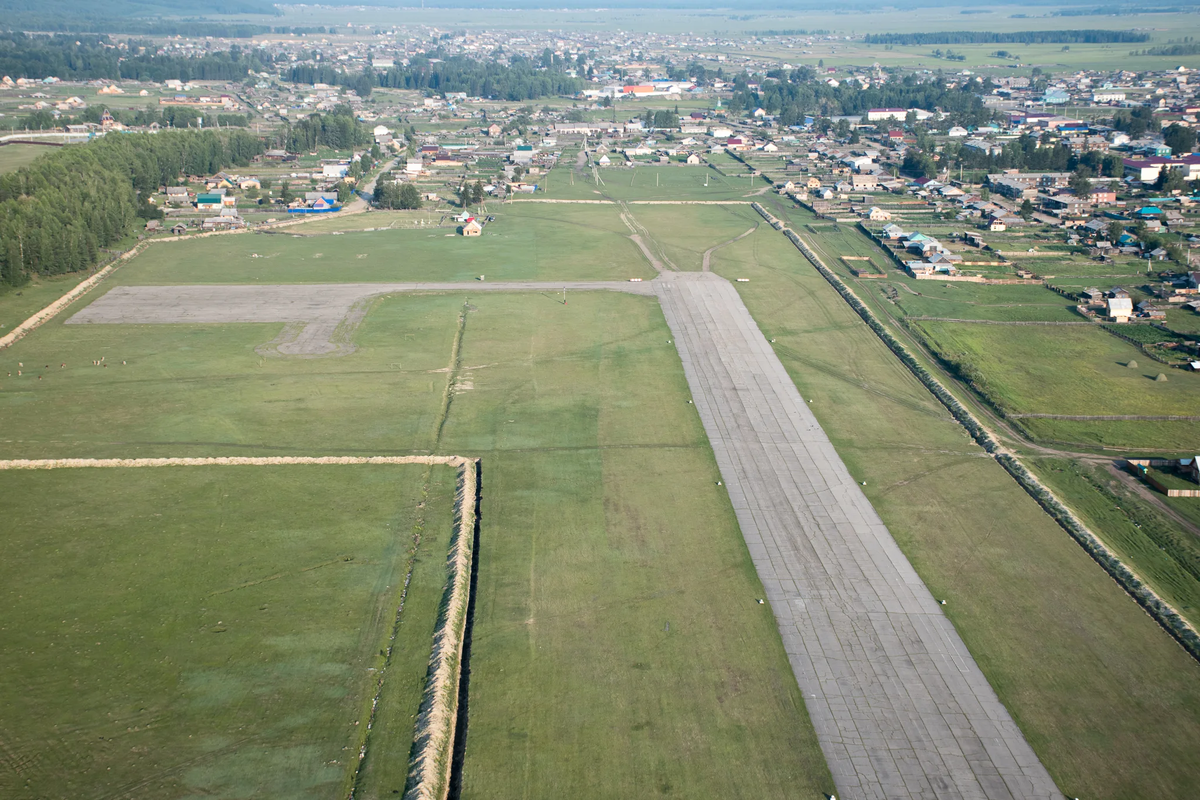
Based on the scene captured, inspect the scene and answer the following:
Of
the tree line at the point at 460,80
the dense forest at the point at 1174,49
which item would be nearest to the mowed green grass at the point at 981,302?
the tree line at the point at 460,80

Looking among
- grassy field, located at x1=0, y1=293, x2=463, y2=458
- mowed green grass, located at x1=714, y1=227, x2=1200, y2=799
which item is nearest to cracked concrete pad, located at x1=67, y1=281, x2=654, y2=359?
grassy field, located at x1=0, y1=293, x2=463, y2=458

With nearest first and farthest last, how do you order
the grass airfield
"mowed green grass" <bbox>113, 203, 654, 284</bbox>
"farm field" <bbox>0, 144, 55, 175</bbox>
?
the grass airfield < "mowed green grass" <bbox>113, 203, 654, 284</bbox> < "farm field" <bbox>0, 144, 55, 175</bbox>

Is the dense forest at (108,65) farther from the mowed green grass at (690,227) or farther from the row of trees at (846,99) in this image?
the mowed green grass at (690,227)

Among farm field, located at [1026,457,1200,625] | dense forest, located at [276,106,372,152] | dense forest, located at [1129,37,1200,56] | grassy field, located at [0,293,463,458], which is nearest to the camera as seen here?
farm field, located at [1026,457,1200,625]

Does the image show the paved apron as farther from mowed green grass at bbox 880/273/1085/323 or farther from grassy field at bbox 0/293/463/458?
mowed green grass at bbox 880/273/1085/323

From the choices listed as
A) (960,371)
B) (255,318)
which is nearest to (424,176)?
(255,318)

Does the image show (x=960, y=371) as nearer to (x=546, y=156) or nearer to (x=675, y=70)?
(x=546, y=156)
